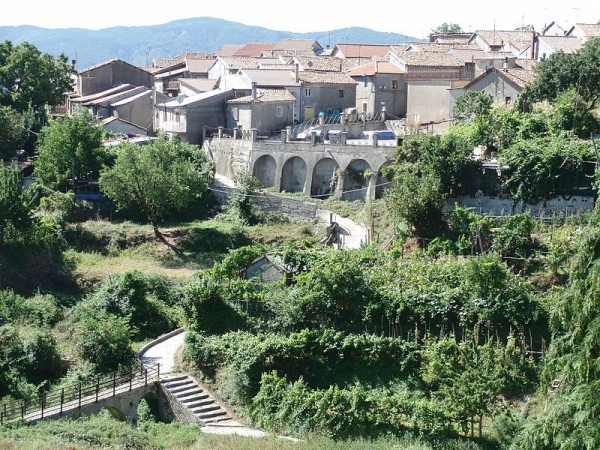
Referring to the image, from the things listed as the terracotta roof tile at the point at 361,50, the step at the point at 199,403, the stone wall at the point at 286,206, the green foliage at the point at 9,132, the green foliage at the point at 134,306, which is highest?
the terracotta roof tile at the point at 361,50

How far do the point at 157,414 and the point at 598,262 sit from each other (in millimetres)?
13027

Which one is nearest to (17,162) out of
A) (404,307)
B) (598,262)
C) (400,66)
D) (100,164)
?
(100,164)

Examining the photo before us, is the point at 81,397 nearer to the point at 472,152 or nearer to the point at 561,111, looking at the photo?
the point at 472,152

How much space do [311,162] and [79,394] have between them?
21.2 meters

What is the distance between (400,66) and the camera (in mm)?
52656

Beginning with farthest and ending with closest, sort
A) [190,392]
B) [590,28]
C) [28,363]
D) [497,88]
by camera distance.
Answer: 1. [590,28]
2. [497,88]
3. [28,363]
4. [190,392]

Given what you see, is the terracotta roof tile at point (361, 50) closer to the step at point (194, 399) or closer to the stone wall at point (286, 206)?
the stone wall at point (286, 206)

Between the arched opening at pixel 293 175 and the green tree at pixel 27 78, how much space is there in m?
16.0

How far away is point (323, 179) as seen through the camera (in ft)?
141

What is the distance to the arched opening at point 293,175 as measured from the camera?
43906 millimetres

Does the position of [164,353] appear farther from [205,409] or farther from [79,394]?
[79,394]

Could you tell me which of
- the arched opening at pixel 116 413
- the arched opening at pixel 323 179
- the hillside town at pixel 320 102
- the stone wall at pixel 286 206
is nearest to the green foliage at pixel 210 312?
the arched opening at pixel 116 413

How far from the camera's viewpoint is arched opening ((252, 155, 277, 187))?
147ft

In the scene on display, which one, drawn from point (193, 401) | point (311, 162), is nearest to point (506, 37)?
point (311, 162)
